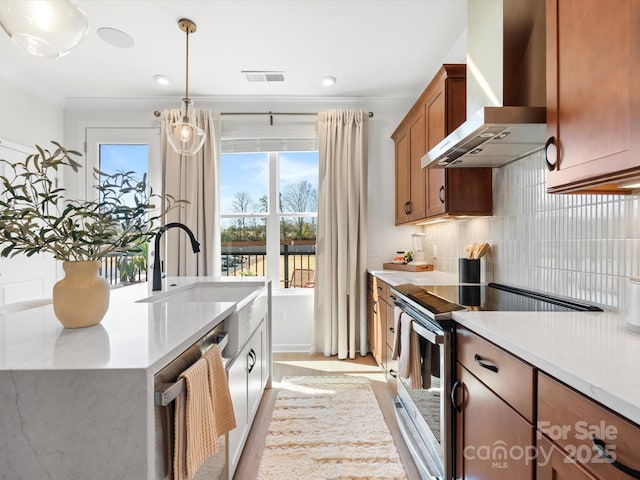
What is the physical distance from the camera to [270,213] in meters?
3.90

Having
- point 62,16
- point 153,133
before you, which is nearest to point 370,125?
point 153,133

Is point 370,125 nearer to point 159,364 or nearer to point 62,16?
point 62,16

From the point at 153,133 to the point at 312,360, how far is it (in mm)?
3025

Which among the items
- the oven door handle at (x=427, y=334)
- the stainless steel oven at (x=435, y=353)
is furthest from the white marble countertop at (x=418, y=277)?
Result: the oven door handle at (x=427, y=334)

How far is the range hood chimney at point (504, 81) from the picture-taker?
1464 mm

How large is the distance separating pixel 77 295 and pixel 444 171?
2145mm

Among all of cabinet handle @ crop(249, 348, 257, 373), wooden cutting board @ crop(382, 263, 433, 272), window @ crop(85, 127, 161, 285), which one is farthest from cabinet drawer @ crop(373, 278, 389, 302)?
window @ crop(85, 127, 161, 285)

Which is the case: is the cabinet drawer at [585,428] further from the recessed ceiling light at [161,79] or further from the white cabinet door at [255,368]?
the recessed ceiling light at [161,79]

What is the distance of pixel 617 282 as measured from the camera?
1.36 m

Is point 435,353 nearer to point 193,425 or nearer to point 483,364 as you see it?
point 483,364

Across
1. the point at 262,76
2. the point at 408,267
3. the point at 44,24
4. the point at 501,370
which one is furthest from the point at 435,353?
the point at 262,76

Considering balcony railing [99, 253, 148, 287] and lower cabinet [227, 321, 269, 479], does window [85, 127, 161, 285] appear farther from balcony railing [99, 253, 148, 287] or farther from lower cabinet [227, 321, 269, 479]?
lower cabinet [227, 321, 269, 479]

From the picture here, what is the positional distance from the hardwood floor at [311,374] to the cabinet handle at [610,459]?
4.25ft

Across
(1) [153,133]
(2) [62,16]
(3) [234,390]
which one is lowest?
(3) [234,390]
